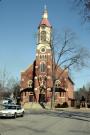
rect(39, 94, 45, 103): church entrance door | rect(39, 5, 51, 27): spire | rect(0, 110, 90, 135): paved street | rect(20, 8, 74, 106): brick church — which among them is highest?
rect(39, 5, 51, 27): spire

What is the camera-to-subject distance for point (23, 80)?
98375 mm

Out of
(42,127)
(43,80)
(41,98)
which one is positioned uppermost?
(43,80)

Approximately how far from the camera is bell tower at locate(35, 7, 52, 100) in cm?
9188

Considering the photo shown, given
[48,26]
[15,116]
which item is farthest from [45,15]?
[15,116]

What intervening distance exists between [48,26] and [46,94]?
1804cm

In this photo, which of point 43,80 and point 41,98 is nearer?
point 41,98

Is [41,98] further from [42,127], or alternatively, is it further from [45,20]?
[42,127]

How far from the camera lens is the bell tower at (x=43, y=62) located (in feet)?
301

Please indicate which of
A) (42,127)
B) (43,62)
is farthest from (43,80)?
(42,127)

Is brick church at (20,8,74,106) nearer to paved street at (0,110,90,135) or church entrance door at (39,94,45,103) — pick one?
church entrance door at (39,94,45,103)

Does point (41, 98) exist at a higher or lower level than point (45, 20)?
lower

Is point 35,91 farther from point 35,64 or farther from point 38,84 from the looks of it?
point 35,64

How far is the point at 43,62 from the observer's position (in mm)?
92938

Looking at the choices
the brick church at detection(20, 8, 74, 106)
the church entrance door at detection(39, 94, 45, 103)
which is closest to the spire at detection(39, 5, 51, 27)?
the brick church at detection(20, 8, 74, 106)
